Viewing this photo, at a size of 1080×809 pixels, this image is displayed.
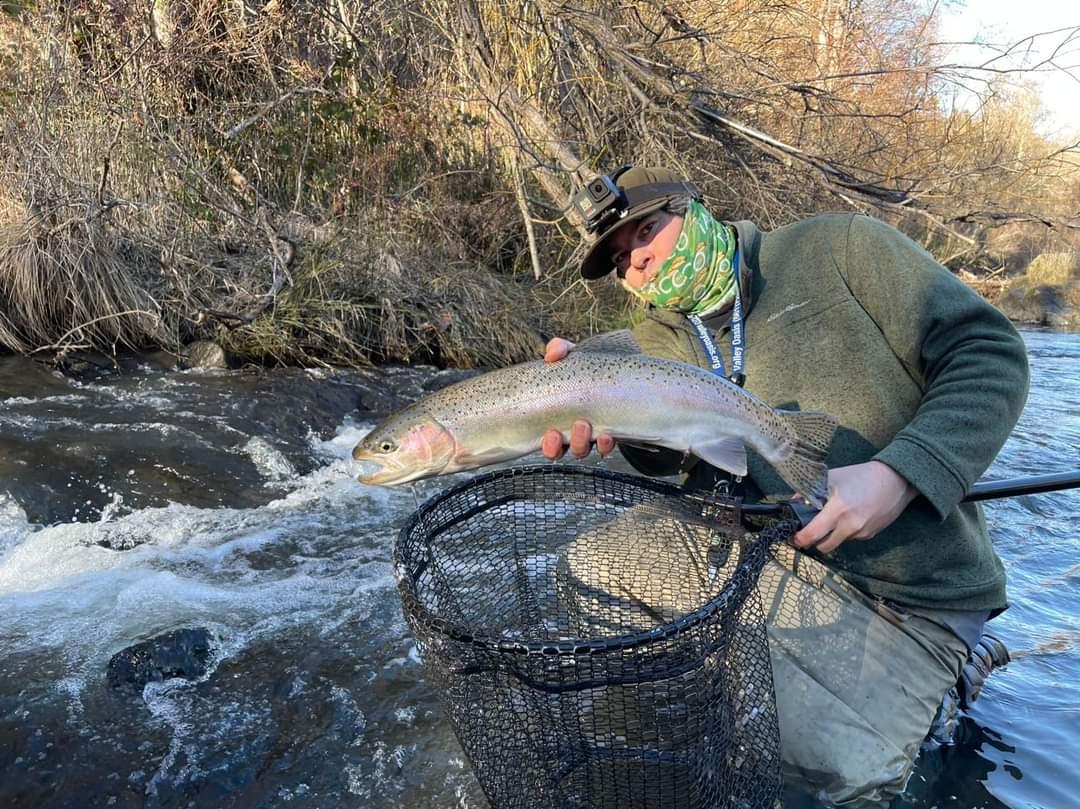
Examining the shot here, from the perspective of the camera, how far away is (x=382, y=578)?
13.3 feet

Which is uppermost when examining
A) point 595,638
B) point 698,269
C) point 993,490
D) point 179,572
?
point 698,269

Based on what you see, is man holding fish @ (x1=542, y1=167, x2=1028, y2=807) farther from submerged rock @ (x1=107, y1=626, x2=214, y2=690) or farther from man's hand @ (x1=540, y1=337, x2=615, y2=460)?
submerged rock @ (x1=107, y1=626, x2=214, y2=690)

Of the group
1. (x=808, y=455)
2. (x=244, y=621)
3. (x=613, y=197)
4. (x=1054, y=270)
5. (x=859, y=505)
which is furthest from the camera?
(x=1054, y=270)

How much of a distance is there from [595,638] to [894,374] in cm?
130

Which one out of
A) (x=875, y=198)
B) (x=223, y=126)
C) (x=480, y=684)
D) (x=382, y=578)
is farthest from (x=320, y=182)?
(x=480, y=684)

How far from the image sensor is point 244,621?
11.9 ft

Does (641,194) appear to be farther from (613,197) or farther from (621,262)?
(621,262)

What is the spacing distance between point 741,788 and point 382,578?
2287 millimetres

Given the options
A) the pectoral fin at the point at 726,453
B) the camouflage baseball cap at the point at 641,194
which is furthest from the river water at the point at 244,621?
the camouflage baseball cap at the point at 641,194

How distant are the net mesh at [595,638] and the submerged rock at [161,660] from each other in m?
1.32

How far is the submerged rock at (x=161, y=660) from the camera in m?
3.12

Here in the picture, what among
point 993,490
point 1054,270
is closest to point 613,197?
point 993,490

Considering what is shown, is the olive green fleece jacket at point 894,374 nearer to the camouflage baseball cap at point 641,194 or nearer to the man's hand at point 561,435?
the camouflage baseball cap at point 641,194

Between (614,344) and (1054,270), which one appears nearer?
(614,344)
